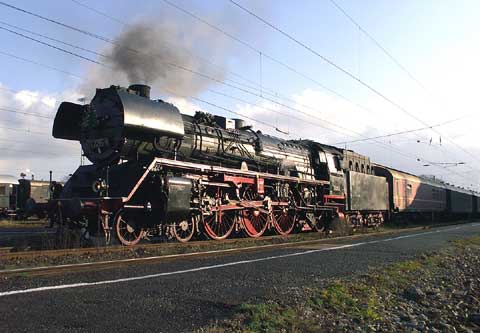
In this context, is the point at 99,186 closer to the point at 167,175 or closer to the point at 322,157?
the point at 167,175

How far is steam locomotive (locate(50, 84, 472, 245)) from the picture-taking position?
1071 cm

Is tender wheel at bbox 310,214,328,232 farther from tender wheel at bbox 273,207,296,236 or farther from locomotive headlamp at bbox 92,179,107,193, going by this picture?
locomotive headlamp at bbox 92,179,107,193

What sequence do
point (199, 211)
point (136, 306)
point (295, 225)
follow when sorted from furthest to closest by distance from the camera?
point (295, 225), point (199, 211), point (136, 306)

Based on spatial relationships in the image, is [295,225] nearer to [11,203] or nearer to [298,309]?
[298,309]

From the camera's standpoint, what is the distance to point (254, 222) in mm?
15219

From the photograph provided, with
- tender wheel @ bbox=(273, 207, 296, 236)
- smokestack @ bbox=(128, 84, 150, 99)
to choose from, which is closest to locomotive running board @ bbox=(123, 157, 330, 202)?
tender wheel @ bbox=(273, 207, 296, 236)

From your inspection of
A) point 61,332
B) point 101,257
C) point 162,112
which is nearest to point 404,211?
point 162,112

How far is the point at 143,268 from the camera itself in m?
7.83

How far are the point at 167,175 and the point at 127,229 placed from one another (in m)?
1.66

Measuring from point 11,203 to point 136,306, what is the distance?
26711 mm

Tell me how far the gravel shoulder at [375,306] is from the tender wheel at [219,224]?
219 inches

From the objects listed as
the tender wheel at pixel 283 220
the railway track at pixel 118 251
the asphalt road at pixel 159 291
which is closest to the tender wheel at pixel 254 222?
the tender wheel at pixel 283 220

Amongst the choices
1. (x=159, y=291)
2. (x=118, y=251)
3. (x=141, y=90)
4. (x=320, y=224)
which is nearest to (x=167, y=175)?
(x=118, y=251)

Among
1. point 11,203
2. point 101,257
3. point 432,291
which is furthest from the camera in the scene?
point 11,203
